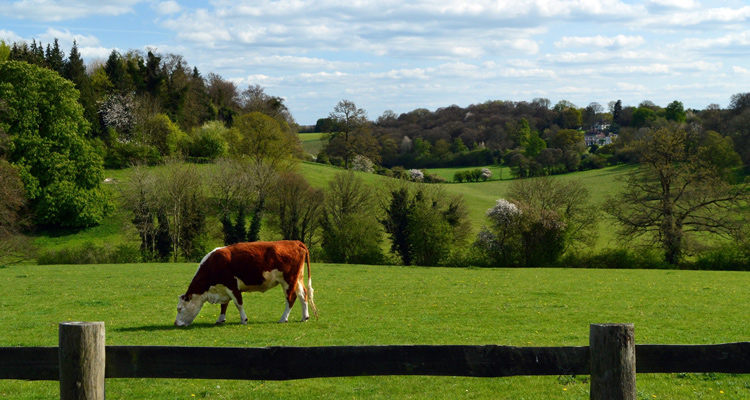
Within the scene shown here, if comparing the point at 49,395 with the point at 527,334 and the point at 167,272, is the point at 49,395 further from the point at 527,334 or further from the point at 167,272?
the point at 167,272

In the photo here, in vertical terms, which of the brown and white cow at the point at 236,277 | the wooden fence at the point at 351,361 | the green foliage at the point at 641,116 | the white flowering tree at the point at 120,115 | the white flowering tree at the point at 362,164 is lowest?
the brown and white cow at the point at 236,277

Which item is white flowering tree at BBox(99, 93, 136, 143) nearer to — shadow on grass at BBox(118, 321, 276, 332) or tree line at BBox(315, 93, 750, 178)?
tree line at BBox(315, 93, 750, 178)

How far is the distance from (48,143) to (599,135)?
5765 inches

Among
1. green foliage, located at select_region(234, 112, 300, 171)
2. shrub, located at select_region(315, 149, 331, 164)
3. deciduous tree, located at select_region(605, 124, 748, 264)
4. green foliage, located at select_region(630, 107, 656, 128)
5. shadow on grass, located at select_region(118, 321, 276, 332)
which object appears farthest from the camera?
green foliage, located at select_region(630, 107, 656, 128)

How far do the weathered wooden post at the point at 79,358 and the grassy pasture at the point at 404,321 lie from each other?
4.12m

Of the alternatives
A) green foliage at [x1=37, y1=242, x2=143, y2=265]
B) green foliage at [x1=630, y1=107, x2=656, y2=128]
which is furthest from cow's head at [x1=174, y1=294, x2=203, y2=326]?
green foliage at [x1=630, y1=107, x2=656, y2=128]

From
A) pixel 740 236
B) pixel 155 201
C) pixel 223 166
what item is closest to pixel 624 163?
pixel 740 236

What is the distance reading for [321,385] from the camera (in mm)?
10422

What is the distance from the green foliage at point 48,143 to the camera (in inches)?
2197

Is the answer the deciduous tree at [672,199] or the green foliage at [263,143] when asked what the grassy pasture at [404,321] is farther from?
the green foliage at [263,143]

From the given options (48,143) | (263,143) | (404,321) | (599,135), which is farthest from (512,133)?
(404,321)

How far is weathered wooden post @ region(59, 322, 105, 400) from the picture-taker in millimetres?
5836

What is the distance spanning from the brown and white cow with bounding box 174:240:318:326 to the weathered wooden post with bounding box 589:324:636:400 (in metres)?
11.8

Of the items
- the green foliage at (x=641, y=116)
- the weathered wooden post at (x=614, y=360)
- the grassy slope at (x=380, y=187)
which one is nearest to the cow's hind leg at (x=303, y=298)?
the weathered wooden post at (x=614, y=360)
